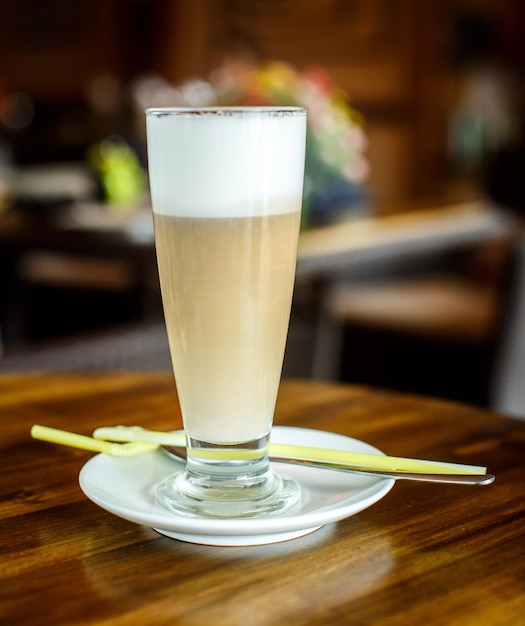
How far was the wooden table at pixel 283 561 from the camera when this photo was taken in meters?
0.48

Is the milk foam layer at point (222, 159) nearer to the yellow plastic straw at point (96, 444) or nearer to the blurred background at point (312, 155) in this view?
the yellow plastic straw at point (96, 444)

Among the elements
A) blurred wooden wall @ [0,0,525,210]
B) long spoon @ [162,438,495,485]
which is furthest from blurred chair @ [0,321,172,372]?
blurred wooden wall @ [0,0,525,210]

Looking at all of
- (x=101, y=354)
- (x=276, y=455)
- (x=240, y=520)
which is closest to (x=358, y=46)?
(x=101, y=354)

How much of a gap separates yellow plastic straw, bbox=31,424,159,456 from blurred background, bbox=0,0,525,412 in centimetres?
79

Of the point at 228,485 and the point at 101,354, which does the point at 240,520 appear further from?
the point at 101,354

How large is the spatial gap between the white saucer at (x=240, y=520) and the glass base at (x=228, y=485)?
0.03 ft

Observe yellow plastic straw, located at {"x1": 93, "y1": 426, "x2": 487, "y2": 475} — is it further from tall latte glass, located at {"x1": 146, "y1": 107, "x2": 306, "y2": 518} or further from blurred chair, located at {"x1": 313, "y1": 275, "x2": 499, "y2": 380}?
blurred chair, located at {"x1": 313, "y1": 275, "x2": 499, "y2": 380}

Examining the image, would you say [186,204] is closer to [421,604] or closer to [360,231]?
[421,604]

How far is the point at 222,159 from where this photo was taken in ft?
1.98

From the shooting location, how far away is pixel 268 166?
62 centimetres

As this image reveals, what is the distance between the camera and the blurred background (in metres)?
2.42

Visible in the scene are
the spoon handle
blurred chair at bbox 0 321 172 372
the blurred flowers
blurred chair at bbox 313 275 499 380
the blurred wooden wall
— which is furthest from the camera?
the blurred wooden wall

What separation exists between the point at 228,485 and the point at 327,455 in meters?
0.08

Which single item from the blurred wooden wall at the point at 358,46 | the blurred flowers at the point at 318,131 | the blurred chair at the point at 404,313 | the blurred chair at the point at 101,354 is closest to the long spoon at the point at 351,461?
the blurred chair at the point at 101,354
